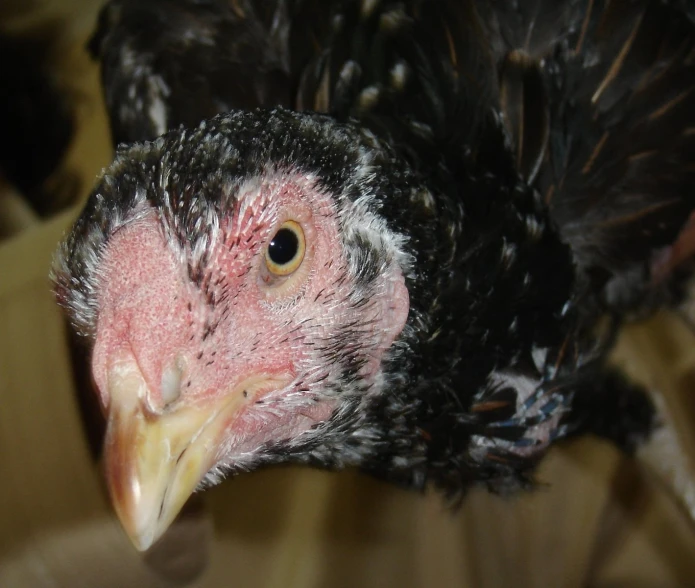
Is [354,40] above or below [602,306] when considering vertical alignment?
above

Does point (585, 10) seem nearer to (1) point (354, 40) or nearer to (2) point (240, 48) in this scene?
(1) point (354, 40)

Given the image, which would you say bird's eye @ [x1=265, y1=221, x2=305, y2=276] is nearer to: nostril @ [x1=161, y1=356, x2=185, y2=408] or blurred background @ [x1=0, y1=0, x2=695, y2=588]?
nostril @ [x1=161, y1=356, x2=185, y2=408]

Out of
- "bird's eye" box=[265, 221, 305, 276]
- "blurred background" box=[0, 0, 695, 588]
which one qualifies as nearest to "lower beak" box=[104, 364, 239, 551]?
"bird's eye" box=[265, 221, 305, 276]

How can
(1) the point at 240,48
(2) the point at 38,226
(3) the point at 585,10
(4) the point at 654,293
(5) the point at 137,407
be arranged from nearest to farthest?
1. (5) the point at 137,407
2. (3) the point at 585,10
3. (1) the point at 240,48
4. (4) the point at 654,293
5. (2) the point at 38,226

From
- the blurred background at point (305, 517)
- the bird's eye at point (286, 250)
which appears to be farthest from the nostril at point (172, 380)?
the blurred background at point (305, 517)

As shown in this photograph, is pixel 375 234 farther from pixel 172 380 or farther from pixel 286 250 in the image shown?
pixel 172 380

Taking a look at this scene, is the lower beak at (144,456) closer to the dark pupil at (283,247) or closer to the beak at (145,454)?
the beak at (145,454)

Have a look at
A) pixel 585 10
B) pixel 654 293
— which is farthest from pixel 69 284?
pixel 654 293
